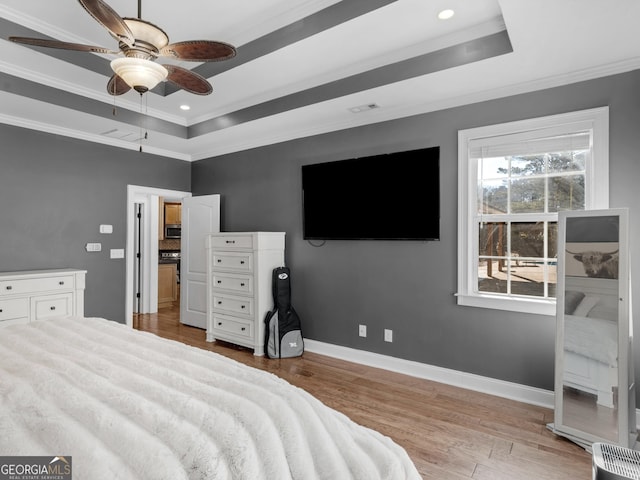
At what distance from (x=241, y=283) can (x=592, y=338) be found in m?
3.23

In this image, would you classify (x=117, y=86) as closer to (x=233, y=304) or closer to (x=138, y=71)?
(x=138, y=71)

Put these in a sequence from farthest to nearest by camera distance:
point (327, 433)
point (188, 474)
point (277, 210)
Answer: point (277, 210)
point (327, 433)
point (188, 474)

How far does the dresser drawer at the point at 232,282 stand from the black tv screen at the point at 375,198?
33.3 inches

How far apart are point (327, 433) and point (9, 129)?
4505mm

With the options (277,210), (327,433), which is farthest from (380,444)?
(277,210)

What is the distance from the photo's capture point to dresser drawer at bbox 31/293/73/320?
11.7 ft

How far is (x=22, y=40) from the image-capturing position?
1817mm

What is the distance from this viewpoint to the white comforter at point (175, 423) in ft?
2.96

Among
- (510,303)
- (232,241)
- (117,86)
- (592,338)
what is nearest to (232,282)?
(232,241)

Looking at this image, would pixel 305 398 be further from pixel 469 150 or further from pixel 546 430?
pixel 469 150

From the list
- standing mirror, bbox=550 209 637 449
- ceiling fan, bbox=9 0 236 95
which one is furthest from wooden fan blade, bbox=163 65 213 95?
standing mirror, bbox=550 209 637 449

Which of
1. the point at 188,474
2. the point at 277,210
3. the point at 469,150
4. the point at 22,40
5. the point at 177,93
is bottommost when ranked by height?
the point at 188,474

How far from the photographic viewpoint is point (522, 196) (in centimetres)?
296

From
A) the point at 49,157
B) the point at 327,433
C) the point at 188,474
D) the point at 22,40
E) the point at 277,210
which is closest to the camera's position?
A: the point at 188,474
